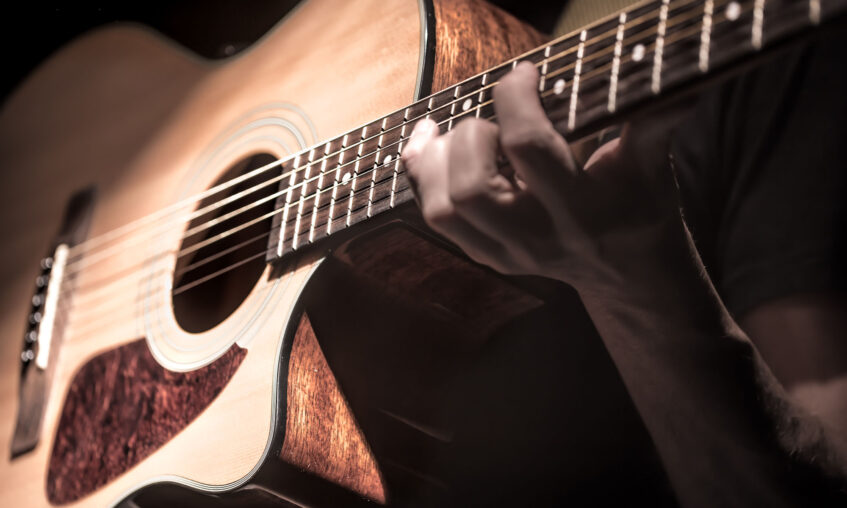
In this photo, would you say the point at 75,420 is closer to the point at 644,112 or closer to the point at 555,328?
the point at 555,328

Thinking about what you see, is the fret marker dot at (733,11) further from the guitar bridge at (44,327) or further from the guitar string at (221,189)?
the guitar bridge at (44,327)

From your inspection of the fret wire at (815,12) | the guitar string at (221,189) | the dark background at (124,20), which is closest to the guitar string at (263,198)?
the guitar string at (221,189)

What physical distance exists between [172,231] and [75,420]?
238mm

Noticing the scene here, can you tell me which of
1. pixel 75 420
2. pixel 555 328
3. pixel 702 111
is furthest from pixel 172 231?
pixel 702 111

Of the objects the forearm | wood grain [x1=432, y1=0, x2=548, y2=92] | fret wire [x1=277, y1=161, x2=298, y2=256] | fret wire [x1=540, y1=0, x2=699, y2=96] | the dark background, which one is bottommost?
the forearm

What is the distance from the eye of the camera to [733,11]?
1.42 ft

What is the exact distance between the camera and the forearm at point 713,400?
54cm

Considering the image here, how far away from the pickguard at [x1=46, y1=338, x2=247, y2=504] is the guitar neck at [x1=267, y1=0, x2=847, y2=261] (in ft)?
0.50

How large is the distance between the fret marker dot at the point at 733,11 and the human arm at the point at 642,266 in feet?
0.30

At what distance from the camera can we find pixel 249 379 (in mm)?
682

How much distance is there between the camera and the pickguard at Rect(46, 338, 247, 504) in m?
0.73

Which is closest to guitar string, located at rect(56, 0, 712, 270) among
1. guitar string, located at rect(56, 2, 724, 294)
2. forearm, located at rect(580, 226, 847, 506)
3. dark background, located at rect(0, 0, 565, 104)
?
guitar string, located at rect(56, 2, 724, 294)

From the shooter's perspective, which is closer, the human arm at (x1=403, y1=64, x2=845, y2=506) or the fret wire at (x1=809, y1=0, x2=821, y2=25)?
the fret wire at (x1=809, y1=0, x2=821, y2=25)

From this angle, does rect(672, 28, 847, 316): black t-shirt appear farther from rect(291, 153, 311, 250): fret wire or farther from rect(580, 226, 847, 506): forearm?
rect(291, 153, 311, 250): fret wire
